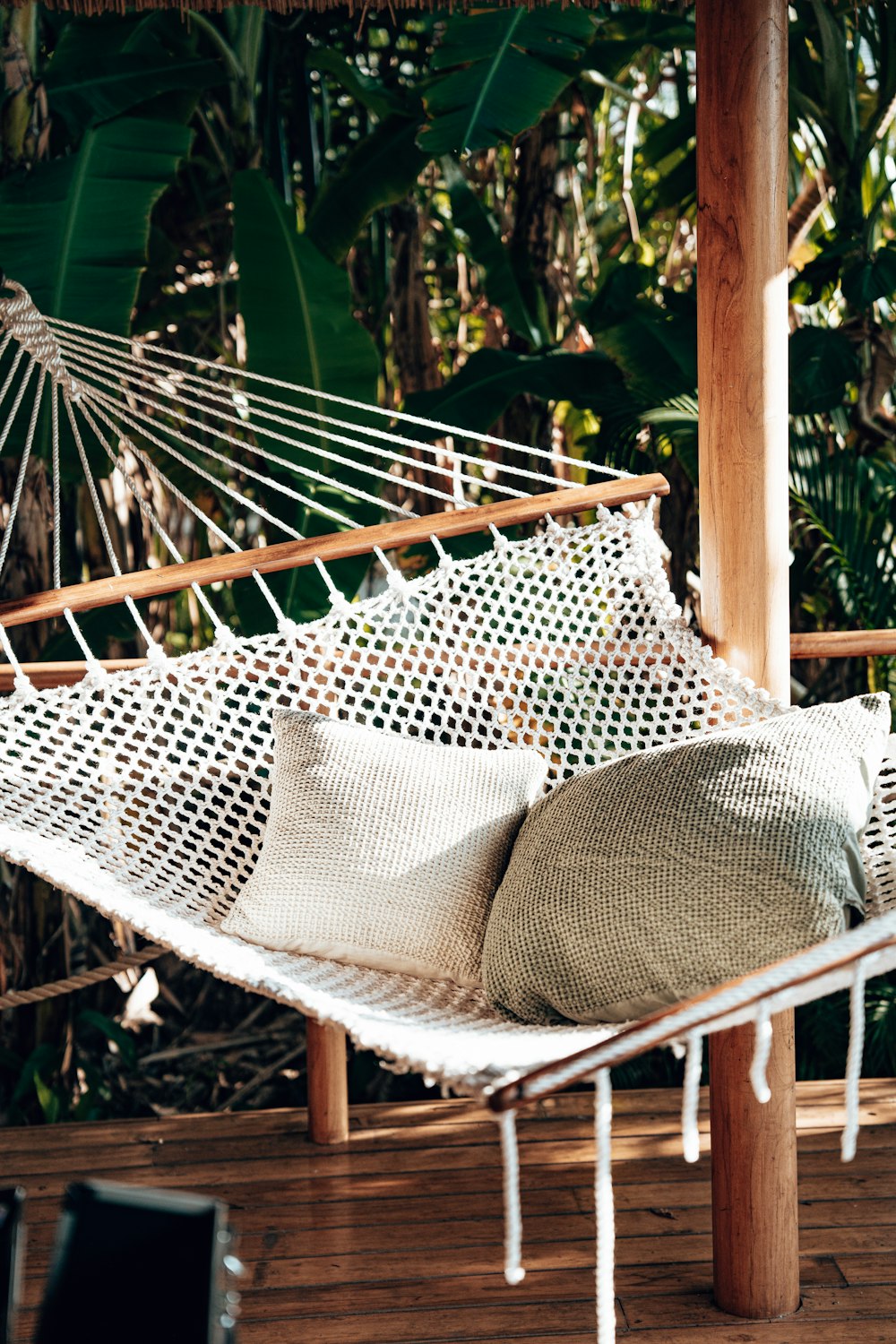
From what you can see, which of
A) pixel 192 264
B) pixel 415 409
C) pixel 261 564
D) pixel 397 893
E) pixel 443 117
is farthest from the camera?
pixel 192 264

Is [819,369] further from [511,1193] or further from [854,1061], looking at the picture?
[511,1193]

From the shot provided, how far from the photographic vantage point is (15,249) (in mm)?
2188

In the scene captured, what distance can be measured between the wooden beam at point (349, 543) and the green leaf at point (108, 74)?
102 centimetres

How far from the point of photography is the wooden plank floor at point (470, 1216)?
153 centimetres

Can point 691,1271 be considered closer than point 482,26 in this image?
Yes

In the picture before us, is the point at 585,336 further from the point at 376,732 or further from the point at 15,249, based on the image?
the point at 376,732

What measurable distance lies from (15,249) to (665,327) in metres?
1.14

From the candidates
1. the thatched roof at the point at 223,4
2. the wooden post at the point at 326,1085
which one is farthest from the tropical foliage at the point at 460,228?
the wooden post at the point at 326,1085

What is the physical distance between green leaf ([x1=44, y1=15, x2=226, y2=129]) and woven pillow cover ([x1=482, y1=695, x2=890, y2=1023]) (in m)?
1.61

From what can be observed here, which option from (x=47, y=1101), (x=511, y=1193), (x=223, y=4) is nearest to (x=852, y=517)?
(x=223, y=4)

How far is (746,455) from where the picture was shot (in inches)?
61.9

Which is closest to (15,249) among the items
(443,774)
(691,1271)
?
(443,774)

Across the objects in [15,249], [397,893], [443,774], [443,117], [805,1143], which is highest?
[443,117]

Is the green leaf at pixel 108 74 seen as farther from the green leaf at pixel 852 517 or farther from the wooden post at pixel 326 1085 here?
the wooden post at pixel 326 1085
